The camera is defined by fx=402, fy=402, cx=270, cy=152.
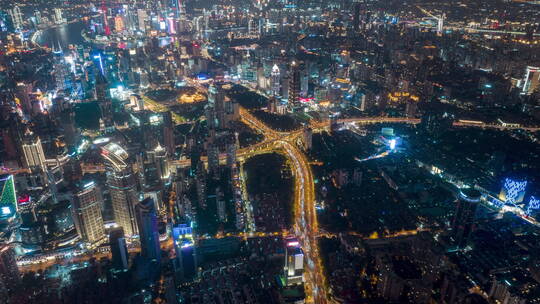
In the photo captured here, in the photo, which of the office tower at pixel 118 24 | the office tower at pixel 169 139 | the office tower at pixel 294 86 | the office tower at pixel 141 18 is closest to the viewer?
the office tower at pixel 169 139

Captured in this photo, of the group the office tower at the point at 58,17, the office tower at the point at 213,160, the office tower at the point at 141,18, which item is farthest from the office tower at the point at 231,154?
the office tower at the point at 58,17

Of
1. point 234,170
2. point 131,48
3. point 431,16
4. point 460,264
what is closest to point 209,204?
point 234,170

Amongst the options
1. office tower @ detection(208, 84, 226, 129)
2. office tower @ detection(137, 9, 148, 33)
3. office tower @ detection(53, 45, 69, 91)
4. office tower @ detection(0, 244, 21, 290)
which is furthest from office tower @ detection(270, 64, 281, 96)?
office tower @ detection(137, 9, 148, 33)

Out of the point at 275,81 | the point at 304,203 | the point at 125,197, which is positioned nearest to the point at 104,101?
the point at 275,81

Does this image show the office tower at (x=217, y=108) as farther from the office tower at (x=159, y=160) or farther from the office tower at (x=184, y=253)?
the office tower at (x=184, y=253)

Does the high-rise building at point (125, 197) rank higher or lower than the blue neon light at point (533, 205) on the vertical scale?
higher
